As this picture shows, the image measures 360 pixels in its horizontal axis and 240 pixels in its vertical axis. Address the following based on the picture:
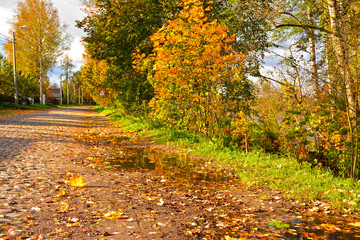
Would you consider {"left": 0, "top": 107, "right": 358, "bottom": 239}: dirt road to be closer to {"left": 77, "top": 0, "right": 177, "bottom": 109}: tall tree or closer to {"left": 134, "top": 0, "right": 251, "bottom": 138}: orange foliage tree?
{"left": 134, "top": 0, "right": 251, "bottom": 138}: orange foliage tree

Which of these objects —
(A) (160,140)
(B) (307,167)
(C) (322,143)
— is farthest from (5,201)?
(A) (160,140)

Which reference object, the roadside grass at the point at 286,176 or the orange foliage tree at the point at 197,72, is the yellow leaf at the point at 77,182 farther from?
the orange foliage tree at the point at 197,72

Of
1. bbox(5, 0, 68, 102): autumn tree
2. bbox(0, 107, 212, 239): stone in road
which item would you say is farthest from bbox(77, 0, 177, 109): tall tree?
bbox(5, 0, 68, 102): autumn tree

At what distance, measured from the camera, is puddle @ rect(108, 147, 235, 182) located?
665 cm

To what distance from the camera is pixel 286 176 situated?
6.21m

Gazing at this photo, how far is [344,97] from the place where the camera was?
18.8ft

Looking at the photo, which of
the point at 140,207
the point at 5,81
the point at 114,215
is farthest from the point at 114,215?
the point at 5,81

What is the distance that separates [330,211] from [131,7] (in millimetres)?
13309

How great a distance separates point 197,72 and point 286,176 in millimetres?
4529

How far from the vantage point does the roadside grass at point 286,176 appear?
492 cm

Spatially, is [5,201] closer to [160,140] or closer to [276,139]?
[276,139]

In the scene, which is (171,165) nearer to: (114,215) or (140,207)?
(140,207)

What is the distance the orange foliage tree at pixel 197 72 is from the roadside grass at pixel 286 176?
114 centimetres

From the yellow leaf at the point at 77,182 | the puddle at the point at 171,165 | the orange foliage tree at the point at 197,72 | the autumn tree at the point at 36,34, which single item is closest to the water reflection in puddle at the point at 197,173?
the puddle at the point at 171,165
